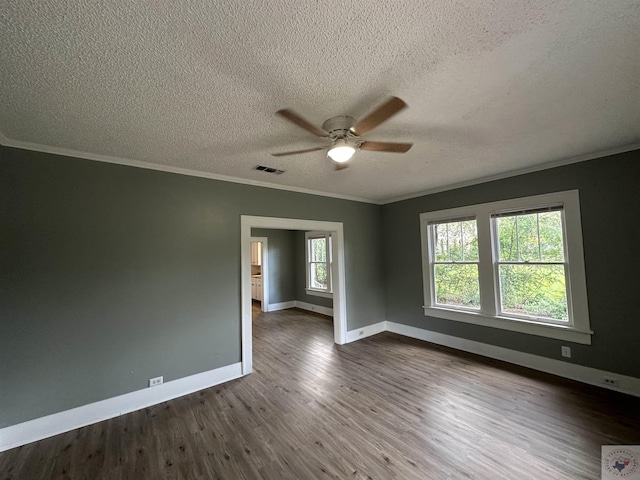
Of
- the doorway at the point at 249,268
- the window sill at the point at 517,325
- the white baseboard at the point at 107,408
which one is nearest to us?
the white baseboard at the point at 107,408

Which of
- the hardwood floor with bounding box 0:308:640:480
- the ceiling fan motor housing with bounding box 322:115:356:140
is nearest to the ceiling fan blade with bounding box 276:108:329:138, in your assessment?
the ceiling fan motor housing with bounding box 322:115:356:140

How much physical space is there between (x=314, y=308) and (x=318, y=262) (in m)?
1.27

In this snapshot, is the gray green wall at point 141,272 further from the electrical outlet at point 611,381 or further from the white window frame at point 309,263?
the white window frame at point 309,263

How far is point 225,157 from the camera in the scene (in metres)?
2.82

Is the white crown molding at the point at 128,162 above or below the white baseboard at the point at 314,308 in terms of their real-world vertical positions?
above

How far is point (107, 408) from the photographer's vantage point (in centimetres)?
260

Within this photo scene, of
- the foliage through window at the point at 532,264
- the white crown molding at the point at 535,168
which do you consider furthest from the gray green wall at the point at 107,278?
the foliage through window at the point at 532,264

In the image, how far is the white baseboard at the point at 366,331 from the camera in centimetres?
470

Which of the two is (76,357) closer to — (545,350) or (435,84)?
(435,84)

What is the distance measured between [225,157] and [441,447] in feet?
11.0

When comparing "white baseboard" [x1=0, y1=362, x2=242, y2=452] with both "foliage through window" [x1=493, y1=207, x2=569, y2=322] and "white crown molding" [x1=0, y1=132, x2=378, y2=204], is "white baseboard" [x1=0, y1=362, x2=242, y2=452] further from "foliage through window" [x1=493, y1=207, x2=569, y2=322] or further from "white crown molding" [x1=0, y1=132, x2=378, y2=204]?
"foliage through window" [x1=493, y1=207, x2=569, y2=322]

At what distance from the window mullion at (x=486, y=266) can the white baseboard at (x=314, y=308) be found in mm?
3636

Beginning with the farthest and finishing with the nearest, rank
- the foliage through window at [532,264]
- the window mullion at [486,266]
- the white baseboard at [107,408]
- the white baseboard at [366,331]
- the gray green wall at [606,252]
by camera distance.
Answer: the white baseboard at [366,331] → the window mullion at [486,266] → the foliage through window at [532,264] → the gray green wall at [606,252] → the white baseboard at [107,408]

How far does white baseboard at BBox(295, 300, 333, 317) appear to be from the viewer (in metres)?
6.73
